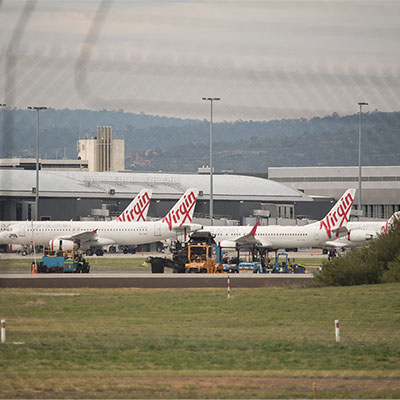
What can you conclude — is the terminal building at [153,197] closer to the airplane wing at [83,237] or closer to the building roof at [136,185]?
the building roof at [136,185]

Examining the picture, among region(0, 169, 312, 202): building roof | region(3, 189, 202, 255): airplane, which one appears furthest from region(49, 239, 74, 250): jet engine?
region(0, 169, 312, 202): building roof

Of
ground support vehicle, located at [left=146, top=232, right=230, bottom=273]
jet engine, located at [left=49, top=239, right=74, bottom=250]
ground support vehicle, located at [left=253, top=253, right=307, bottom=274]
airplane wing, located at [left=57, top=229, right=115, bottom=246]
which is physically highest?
airplane wing, located at [left=57, top=229, right=115, bottom=246]

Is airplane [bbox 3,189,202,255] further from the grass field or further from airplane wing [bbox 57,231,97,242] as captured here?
the grass field

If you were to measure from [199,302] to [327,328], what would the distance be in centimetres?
1218

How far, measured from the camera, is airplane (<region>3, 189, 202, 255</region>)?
113 metres

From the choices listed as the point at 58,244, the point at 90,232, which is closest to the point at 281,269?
the point at 58,244

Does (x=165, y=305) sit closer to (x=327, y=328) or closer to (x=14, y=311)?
(x=14, y=311)

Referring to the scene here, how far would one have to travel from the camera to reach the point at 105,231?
116 m

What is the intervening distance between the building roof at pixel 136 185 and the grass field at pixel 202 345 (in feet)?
326

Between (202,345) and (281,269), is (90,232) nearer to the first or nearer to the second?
(281,269)

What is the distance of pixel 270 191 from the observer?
181m

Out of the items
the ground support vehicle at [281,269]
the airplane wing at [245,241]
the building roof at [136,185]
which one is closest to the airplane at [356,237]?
the airplane wing at [245,241]

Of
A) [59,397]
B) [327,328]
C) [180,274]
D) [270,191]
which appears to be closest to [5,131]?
[59,397]

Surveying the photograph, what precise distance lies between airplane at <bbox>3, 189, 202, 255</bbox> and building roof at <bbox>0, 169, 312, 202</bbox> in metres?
33.4
